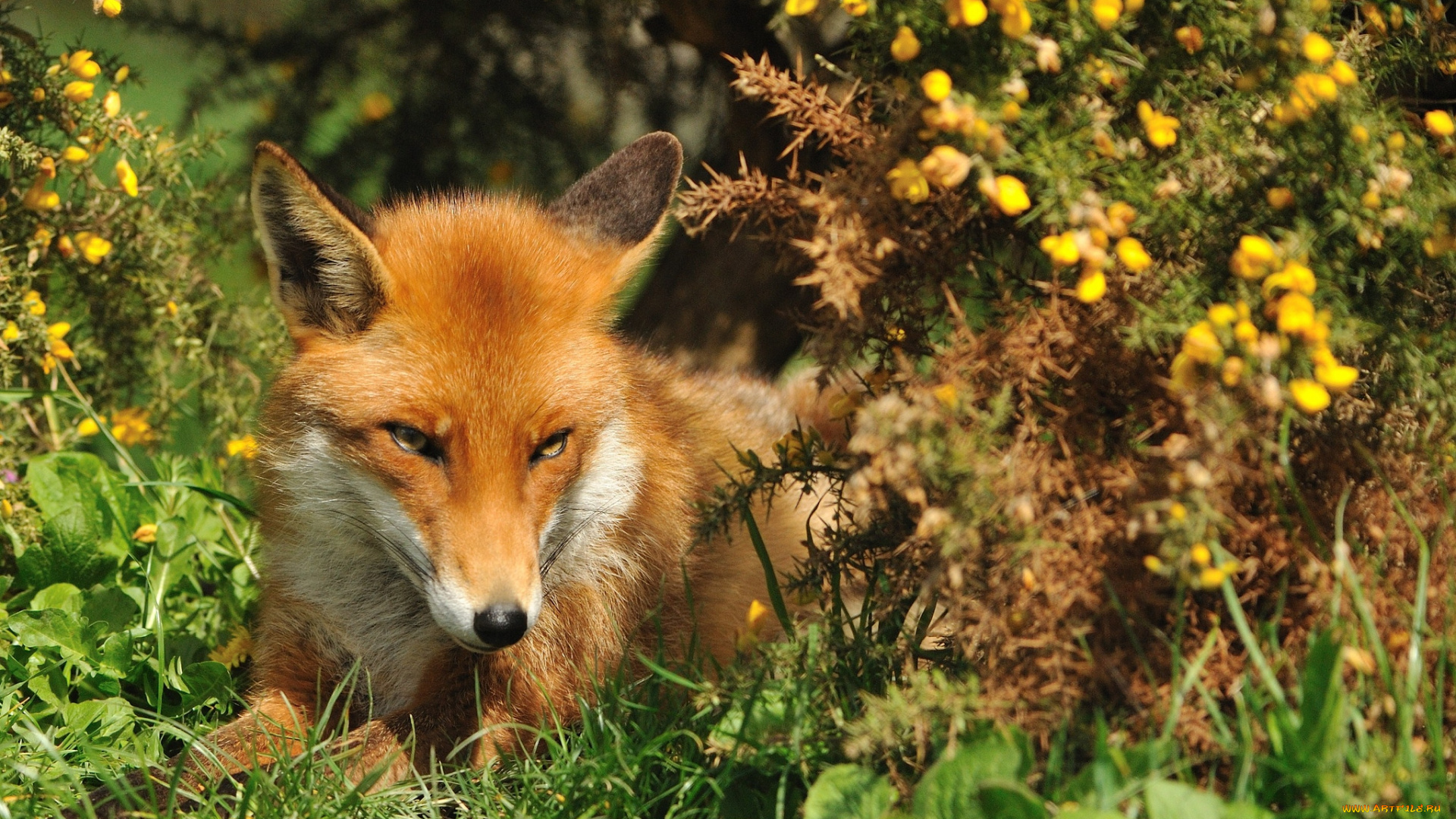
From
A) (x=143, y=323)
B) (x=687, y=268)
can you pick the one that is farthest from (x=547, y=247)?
(x=687, y=268)

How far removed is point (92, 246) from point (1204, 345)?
3.73 metres

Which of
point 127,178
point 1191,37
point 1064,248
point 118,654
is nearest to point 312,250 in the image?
point 127,178

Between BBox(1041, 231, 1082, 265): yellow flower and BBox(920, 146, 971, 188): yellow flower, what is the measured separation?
21 centimetres

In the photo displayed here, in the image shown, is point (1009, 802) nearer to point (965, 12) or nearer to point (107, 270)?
point (965, 12)

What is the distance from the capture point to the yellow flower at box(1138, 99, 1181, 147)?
2.18m

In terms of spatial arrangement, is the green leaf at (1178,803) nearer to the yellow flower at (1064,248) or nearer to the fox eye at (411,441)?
the yellow flower at (1064,248)

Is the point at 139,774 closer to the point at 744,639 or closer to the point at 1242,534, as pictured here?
the point at 744,639

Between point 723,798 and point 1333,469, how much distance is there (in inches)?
57.7

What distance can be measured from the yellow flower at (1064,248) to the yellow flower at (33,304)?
131 inches

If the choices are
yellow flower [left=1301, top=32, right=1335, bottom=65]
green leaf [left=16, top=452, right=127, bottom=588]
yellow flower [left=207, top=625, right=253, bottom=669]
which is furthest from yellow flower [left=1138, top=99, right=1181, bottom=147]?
green leaf [left=16, top=452, right=127, bottom=588]

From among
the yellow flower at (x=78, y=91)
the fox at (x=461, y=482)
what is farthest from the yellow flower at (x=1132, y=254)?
the yellow flower at (x=78, y=91)

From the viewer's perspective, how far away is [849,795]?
221 centimetres

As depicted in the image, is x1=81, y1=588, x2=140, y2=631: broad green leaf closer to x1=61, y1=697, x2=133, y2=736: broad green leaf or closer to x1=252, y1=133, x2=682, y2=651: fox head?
x1=61, y1=697, x2=133, y2=736: broad green leaf

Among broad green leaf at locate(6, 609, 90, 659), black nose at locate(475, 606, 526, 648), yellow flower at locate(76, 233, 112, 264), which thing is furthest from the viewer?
yellow flower at locate(76, 233, 112, 264)
